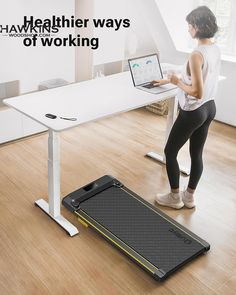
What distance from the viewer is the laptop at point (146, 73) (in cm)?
312

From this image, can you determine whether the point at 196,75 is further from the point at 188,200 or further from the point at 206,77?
the point at 188,200

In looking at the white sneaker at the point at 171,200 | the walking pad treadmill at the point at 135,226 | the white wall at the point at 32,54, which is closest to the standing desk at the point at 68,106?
the walking pad treadmill at the point at 135,226

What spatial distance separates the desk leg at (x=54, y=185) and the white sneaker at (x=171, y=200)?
0.71 metres

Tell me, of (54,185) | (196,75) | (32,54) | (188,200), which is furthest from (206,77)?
(32,54)

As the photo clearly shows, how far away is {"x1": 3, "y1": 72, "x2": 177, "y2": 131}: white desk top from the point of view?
→ 2.67 m

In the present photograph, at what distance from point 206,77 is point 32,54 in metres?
1.96

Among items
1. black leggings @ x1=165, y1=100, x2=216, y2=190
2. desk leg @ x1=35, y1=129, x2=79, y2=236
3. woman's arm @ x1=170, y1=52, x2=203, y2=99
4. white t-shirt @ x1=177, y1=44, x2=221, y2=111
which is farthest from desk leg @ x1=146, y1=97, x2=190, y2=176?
desk leg @ x1=35, y1=129, x2=79, y2=236

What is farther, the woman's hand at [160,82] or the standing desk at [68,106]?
the woman's hand at [160,82]

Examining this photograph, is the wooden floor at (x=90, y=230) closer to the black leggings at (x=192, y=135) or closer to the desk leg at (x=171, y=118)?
the desk leg at (x=171, y=118)

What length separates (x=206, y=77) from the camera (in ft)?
8.49

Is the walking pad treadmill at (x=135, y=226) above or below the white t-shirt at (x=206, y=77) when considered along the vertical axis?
below

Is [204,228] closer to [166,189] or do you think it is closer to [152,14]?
[166,189]

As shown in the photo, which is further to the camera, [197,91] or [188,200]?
[188,200]

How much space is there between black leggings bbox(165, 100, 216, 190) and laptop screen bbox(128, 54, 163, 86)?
546 mm
